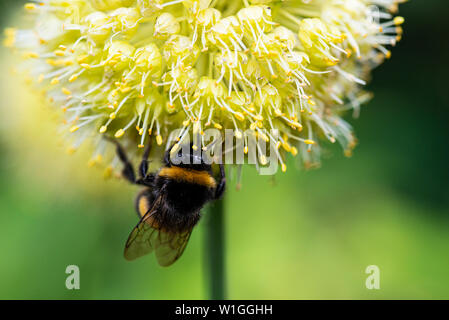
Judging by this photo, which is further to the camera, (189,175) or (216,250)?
(216,250)

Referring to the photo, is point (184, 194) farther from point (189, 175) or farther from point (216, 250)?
point (216, 250)

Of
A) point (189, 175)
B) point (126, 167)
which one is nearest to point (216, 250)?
point (189, 175)

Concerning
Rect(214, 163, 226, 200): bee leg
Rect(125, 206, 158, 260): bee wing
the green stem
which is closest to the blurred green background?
the green stem

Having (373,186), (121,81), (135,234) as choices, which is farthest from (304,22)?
(373,186)

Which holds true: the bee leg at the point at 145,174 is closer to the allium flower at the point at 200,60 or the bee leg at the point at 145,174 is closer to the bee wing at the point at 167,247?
the allium flower at the point at 200,60

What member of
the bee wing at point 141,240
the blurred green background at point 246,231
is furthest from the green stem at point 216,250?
the blurred green background at point 246,231

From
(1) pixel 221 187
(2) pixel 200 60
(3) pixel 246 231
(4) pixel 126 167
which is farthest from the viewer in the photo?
(3) pixel 246 231
